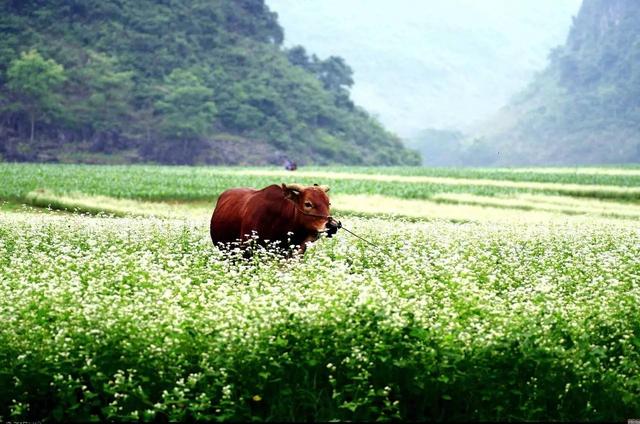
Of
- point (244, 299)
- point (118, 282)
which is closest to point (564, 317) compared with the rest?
point (244, 299)

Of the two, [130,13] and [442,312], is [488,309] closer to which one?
[442,312]

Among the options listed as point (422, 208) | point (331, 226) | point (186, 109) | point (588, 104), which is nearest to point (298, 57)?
point (186, 109)

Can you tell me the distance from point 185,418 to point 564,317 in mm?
5102

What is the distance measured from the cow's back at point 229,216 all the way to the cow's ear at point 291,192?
1155 millimetres

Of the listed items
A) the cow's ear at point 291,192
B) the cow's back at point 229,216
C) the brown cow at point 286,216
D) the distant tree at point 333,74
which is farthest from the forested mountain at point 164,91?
the cow's ear at point 291,192

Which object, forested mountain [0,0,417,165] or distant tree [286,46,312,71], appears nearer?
forested mountain [0,0,417,165]

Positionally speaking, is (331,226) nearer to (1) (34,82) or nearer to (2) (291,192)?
(2) (291,192)

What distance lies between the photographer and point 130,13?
123 meters

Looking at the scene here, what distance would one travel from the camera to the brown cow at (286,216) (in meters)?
17.4

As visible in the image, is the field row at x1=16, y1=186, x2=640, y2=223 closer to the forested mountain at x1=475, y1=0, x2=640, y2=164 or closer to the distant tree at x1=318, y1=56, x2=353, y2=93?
the distant tree at x1=318, y1=56, x2=353, y2=93

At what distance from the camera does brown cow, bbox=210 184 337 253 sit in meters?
17.4

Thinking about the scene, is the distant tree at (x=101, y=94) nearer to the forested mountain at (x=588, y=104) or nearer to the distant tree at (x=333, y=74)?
the distant tree at (x=333, y=74)

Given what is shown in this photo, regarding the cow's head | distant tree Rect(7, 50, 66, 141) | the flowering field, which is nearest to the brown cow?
the cow's head

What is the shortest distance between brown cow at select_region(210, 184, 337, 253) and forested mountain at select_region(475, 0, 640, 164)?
14357 centimetres
